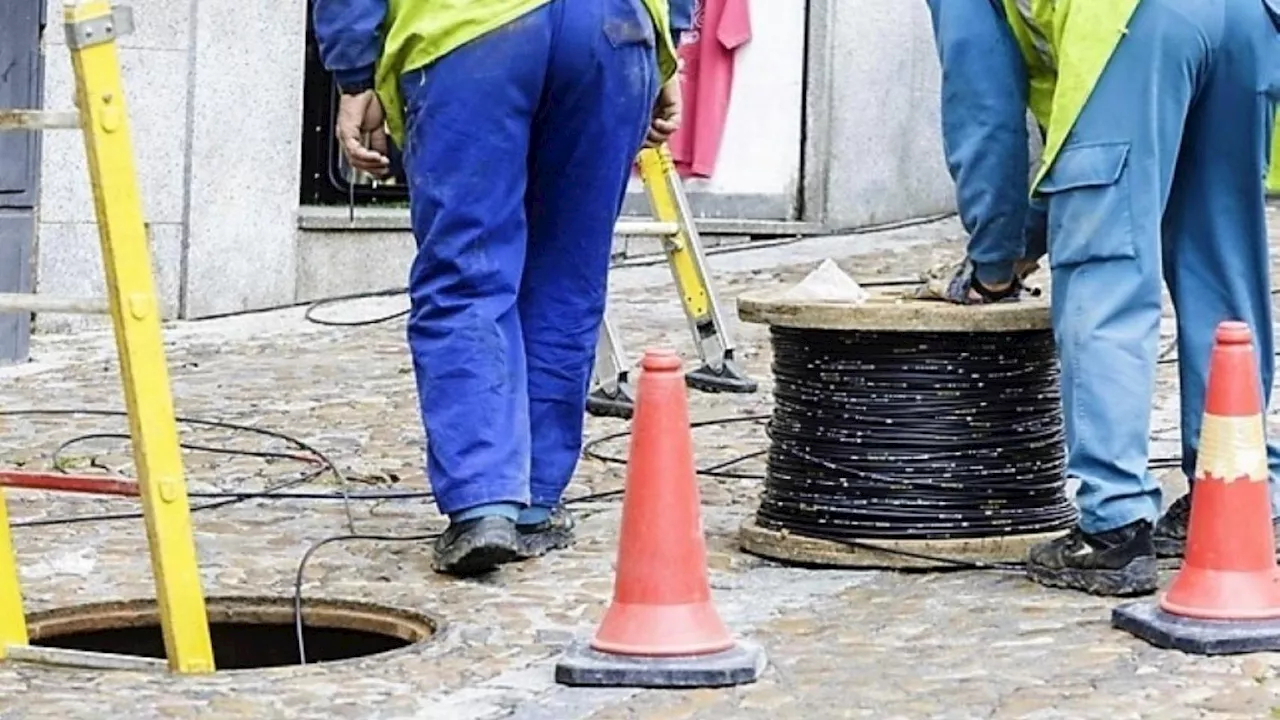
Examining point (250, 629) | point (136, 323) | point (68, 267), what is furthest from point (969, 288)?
point (68, 267)

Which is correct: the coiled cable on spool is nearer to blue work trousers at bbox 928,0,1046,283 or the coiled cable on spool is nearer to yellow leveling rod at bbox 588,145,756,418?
blue work trousers at bbox 928,0,1046,283

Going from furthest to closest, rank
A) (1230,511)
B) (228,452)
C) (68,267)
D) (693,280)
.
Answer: (68,267) < (693,280) < (228,452) < (1230,511)

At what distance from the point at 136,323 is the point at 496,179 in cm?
106

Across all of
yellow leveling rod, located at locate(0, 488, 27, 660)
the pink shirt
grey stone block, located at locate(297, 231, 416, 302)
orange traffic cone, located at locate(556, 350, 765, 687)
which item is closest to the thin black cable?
yellow leveling rod, located at locate(0, 488, 27, 660)

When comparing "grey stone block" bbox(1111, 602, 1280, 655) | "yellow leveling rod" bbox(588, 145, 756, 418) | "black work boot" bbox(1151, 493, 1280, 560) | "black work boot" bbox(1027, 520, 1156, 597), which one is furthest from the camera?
"yellow leveling rod" bbox(588, 145, 756, 418)

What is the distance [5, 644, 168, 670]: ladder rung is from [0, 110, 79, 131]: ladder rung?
834 mm

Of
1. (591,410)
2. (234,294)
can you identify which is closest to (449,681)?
(591,410)

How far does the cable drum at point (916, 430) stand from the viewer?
4.75 meters

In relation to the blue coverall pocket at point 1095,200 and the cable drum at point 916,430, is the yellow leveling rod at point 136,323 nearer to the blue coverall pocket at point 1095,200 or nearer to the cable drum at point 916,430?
the cable drum at point 916,430

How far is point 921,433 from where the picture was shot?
4773mm

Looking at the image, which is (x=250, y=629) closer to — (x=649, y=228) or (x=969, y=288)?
(x=969, y=288)

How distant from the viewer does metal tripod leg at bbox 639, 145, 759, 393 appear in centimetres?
766

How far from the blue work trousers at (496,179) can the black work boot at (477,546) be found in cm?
5

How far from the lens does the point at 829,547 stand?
16.0ft
